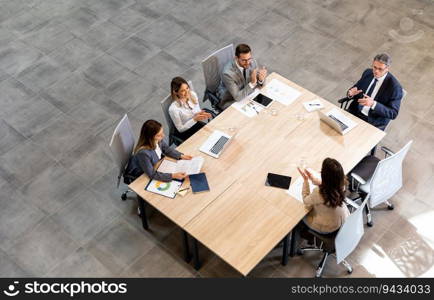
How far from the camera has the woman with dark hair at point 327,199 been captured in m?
4.88

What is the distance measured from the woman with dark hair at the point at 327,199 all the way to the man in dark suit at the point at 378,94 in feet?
4.43

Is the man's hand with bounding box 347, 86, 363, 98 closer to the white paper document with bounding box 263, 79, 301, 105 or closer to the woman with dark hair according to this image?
the white paper document with bounding box 263, 79, 301, 105

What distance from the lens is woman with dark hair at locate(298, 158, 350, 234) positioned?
4.88 metres

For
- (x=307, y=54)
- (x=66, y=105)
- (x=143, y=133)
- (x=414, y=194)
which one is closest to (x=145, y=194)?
(x=143, y=133)

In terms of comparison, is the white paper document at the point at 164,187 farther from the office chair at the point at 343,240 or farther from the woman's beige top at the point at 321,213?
the office chair at the point at 343,240

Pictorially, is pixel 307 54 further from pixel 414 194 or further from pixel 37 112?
pixel 37 112

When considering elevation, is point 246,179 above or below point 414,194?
above

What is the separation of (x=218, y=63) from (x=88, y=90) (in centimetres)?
200

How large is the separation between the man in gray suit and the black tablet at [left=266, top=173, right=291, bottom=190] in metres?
1.17

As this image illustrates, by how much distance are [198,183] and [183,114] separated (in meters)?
1.00

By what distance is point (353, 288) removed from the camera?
18.2 ft

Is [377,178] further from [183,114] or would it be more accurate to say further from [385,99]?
[183,114]

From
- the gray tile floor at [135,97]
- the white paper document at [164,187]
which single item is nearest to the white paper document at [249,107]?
the white paper document at [164,187]

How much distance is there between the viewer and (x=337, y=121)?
6.13m
